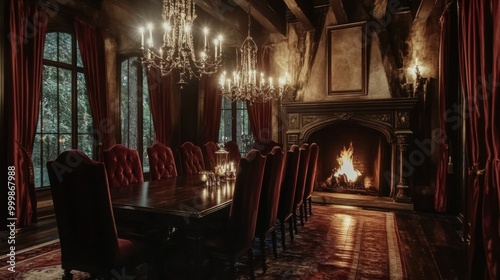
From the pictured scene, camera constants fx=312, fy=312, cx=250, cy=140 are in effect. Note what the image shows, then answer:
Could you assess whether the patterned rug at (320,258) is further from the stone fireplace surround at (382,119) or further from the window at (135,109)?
the window at (135,109)

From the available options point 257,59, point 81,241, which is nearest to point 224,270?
point 81,241

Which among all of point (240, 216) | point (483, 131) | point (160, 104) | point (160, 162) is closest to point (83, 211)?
point (240, 216)

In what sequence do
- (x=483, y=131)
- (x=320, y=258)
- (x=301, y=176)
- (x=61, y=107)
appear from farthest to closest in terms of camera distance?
(x=61, y=107) → (x=301, y=176) → (x=320, y=258) → (x=483, y=131)

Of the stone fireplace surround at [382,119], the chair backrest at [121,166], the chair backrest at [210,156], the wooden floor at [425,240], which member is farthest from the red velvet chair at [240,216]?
the stone fireplace surround at [382,119]

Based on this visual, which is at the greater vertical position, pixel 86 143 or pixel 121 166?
pixel 86 143

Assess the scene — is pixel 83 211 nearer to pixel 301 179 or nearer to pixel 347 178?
pixel 301 179

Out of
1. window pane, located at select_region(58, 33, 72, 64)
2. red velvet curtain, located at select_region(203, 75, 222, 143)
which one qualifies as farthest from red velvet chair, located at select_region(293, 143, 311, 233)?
window pane, located at select_region(58, 33, 72, 64)

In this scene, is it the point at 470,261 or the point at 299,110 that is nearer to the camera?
the point at 470,261

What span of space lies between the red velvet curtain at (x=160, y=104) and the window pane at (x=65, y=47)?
4.63ft

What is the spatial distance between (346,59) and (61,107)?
4557 millimetres

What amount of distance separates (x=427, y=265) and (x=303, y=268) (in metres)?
1.10

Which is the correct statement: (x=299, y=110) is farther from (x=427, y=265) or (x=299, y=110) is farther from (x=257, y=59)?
(x=427, y=265)

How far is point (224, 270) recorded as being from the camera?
2582 millimetres

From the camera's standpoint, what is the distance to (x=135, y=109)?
223 inches
